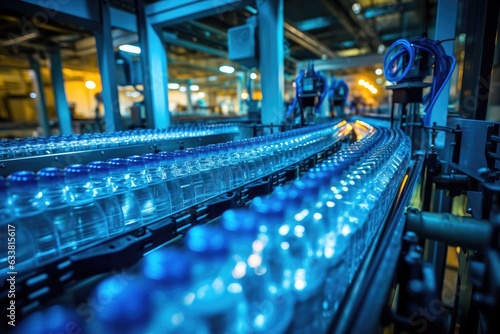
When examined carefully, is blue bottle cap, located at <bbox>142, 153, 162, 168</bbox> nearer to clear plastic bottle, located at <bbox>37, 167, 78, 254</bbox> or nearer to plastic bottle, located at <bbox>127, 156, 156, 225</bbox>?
plastic bottle, located at <bbox>127, 156, 156, 225</bbox>

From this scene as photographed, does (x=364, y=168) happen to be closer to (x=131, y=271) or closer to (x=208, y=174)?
(x=208, y=174)

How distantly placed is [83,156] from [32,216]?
0.93m

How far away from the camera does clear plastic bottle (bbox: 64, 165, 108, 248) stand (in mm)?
736

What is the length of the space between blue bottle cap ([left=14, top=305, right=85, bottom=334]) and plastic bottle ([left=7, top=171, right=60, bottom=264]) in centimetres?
42

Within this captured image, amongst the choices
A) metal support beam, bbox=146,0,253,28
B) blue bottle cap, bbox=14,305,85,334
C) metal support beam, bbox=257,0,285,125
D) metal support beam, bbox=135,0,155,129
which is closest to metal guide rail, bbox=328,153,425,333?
blue bottle cap, bbox=14,305,85,334

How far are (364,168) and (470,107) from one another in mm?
1813

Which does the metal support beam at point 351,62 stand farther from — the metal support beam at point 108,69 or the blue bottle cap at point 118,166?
the blue bottle cap at point 118,166

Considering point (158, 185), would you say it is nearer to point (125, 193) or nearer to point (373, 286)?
point (125, 193)

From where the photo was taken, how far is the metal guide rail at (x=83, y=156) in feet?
4.12

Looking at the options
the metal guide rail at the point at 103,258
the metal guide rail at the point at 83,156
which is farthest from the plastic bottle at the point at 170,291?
the metal guide rail at the point at 83,156

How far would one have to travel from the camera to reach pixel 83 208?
75cm

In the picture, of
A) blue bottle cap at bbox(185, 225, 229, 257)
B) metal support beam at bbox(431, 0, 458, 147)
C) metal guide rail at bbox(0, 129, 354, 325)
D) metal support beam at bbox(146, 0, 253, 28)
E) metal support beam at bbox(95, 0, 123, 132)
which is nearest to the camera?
blue bottle cap at bbox(185, 225, 229, 257)

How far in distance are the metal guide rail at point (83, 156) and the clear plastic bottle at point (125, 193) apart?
792 mm

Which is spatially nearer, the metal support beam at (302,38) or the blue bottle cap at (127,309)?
the blue bottle cap at (127,309)
